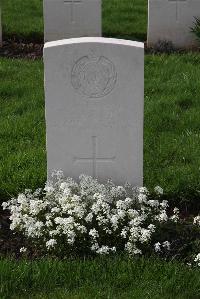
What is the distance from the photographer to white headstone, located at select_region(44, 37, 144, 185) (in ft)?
15.8

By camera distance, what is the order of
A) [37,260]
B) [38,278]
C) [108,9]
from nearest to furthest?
[38,278], [37,260], [108,9]

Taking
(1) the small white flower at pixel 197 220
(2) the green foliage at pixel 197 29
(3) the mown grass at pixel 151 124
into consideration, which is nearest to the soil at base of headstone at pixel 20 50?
(3) the mown grass at pixel 151 124

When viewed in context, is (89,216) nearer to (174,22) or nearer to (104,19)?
(174,22)

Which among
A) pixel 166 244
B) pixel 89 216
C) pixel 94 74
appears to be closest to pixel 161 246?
pixel 166 244

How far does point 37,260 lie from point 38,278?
0.33 meters

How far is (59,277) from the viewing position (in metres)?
4.23

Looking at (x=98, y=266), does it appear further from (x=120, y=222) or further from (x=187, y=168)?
(x=187, y=168)

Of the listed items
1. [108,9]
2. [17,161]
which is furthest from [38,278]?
[108,9]

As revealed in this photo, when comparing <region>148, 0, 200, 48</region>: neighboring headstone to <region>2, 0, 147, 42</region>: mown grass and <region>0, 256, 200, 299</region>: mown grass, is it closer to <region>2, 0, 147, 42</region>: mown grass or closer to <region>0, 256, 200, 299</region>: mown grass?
<region>2, 0, 147, 42</region>: mown grass

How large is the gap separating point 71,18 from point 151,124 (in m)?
3.93

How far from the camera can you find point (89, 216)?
4609mm

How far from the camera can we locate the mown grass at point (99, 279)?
161 inches

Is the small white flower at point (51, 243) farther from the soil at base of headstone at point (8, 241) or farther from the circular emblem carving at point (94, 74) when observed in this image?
the circular emblem carving at point (94, 74)

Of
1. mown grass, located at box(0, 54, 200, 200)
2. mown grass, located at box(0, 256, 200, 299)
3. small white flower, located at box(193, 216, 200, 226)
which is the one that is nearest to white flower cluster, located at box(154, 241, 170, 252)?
mown grass, located at box(0, 256, 200, 299)
